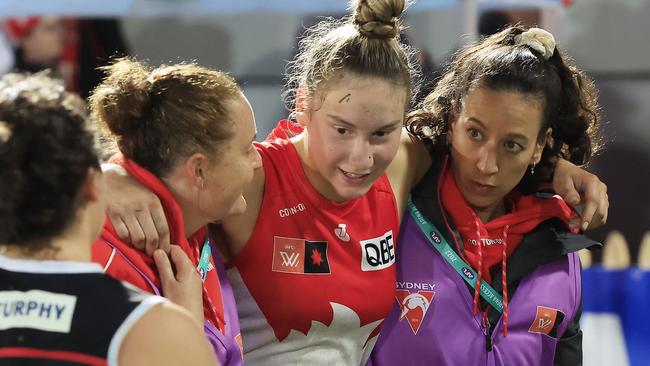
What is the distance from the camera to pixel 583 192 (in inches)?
101

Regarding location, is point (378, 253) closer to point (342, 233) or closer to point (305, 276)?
point (342, 233)

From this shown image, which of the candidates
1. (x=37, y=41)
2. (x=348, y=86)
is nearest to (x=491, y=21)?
(x=37, y=41)

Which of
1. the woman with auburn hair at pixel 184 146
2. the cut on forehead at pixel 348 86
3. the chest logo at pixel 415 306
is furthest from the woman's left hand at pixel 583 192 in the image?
the woman with auburn hair at pixel 184 146

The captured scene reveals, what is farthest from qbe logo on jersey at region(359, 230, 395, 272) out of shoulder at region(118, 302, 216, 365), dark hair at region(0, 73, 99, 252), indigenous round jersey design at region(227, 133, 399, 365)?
dark hair at region(0, 73, 99, 252)

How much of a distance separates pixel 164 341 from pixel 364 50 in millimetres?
1047

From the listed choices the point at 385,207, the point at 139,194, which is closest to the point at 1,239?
the point at 139,194

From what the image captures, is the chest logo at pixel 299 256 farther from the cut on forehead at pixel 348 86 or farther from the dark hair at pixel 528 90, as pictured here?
the dark hair at pixel 528 90

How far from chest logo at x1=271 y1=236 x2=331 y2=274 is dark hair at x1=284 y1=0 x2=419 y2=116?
0.35 m

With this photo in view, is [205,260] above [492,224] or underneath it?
above

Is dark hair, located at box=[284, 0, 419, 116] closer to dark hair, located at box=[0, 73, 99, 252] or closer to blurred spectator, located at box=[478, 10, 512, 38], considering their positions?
dark hair, located at box=[0, 73, 99, 252]

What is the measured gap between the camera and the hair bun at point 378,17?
2.29m

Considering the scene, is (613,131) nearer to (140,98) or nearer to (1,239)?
(140,98)

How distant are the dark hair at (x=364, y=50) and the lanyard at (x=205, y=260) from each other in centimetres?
44

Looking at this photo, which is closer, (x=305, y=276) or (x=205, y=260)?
(x=205, y=260)
